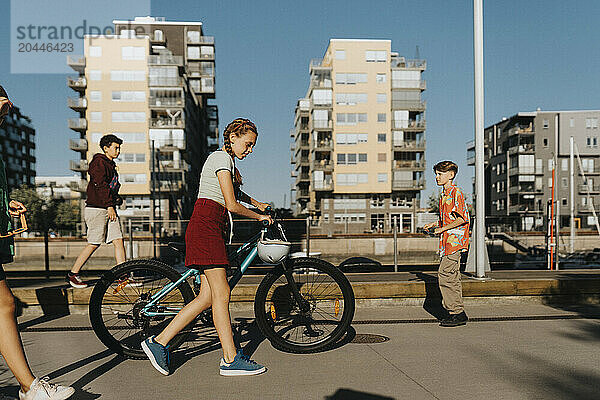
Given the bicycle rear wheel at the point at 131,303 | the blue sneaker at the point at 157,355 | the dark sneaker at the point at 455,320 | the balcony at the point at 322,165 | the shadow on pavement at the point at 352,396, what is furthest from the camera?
the balcony at the point at 322,165

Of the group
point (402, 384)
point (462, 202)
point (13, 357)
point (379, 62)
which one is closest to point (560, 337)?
point (462, 202)

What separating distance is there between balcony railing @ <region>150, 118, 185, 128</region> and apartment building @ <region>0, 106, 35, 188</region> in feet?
140

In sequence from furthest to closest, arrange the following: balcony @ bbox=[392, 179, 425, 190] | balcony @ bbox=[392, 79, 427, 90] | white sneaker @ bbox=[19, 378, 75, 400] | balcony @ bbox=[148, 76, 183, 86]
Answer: balcony @ bbox=[392, 79, 427, 90] → balcony @ bbox=[392, 179, 425, 190] → balcony @ bbox=[148, 76, 183, 86] → white sneaker @ bbox=[19, 378, 75, 400]

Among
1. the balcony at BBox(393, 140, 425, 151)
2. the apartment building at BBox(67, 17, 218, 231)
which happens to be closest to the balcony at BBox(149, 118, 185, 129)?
the apartment building at BBox(67, 17, 218, 231)

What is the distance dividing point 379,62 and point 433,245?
5227cm

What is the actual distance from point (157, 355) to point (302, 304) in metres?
1.31

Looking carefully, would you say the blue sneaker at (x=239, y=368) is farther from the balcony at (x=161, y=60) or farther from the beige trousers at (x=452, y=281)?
the balcony at (x=161, y=60)

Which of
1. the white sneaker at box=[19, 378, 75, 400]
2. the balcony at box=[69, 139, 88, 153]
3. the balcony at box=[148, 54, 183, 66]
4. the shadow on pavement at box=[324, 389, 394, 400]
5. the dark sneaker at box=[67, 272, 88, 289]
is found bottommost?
the shadow on pavement at box=[324, 389, 394, 400]

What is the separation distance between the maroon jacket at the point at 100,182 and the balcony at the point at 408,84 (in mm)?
66106

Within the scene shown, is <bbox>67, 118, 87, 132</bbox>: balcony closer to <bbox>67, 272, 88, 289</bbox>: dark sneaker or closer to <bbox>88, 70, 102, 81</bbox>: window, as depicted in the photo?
<bbox>88, 70, 102, 81</bbox>: window

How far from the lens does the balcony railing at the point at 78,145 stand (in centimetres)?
6419

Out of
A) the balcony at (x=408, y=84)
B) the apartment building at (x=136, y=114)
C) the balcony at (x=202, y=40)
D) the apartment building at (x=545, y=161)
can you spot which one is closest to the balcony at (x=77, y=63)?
the apartment building at (x=136, y=114)

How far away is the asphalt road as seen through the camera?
12.4ft

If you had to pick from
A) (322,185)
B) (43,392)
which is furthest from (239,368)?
(322,185)
